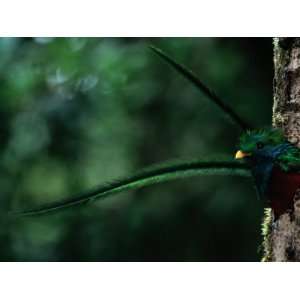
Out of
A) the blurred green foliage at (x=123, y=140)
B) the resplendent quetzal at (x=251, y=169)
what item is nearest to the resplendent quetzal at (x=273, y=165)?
the resplendent quetzal at (x=251, y=169)

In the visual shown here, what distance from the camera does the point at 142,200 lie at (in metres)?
2.88

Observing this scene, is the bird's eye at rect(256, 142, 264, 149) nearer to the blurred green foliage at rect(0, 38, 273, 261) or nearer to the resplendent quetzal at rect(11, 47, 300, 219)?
the resplendent quetzal at rect(11, 47, 300, 219)

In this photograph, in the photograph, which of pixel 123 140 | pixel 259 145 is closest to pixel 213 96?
pixel 259 145

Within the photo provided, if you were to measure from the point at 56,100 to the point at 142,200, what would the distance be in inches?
21.5

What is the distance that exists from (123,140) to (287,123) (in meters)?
1.50

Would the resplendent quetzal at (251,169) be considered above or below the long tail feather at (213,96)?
below

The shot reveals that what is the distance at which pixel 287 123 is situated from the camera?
63.7 inches

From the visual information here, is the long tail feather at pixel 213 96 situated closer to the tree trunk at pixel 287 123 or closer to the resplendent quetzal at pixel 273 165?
the resplendent quetzal at pixel 273 165

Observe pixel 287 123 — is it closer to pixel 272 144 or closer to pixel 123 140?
pixel 272 144

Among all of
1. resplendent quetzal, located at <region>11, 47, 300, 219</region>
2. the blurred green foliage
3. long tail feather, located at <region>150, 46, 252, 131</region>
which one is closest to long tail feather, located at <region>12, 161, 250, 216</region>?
resplendent quetzal, located at <region>11, 47, 300, 219</region>

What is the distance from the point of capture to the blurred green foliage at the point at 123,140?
2.57 meters

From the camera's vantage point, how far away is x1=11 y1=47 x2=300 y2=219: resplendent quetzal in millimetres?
1630

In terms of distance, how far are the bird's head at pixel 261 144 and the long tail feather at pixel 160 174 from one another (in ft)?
0.13
